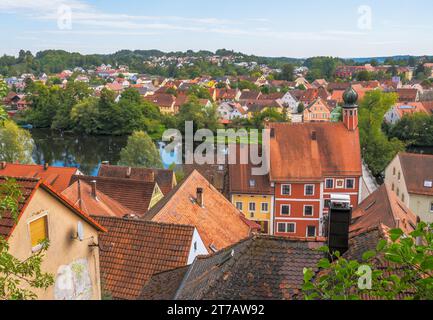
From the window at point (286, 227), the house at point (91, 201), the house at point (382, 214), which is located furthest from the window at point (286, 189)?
the house at point (91, 201)

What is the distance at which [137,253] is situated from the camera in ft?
39.2

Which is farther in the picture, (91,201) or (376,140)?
(376,140)

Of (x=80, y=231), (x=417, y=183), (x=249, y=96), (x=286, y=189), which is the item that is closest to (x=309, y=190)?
(x=286, y=189)

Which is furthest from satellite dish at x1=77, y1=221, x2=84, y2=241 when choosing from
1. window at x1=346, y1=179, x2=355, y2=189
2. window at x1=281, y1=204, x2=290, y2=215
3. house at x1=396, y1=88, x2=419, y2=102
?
house at x1=396, y1=88, x2=419, y2=102

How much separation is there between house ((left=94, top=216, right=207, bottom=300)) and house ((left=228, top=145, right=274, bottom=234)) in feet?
44.9

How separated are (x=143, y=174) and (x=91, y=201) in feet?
29.3

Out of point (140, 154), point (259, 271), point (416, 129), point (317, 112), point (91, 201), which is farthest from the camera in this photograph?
point (317, 112)

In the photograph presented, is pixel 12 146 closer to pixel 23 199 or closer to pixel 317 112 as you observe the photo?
pixel 23 199

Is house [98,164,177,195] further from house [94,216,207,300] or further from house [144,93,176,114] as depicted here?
house [144,93,176,114]

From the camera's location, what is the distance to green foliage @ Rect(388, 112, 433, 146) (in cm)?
5891

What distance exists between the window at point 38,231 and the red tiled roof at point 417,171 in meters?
24.3

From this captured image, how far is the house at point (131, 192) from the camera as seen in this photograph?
71.8 feet

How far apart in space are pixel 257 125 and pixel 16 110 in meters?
49.7
